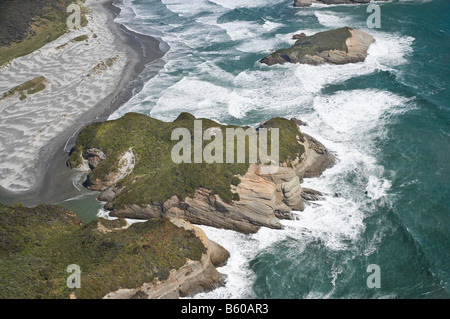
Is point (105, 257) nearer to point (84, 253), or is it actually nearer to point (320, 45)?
point (84, 253)

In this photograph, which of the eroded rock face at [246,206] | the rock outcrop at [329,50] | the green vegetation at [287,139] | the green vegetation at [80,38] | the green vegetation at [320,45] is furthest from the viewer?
the green vegetation at [80,38]

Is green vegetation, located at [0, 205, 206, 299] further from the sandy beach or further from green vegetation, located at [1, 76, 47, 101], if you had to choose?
green vegetation, located at [1, 76, 47, 101]

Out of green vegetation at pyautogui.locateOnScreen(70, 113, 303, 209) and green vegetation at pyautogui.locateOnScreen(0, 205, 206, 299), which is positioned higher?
green vegetation at pyautogui.locateOnScreen(70, 113, 303, 209)

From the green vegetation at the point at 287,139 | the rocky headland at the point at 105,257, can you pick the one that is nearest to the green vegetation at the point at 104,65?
the green vegetation at the point at 287,139

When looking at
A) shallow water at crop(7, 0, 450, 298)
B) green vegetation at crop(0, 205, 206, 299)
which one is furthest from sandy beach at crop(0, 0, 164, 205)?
green vegetation at crop(0, 205, 206, 299)

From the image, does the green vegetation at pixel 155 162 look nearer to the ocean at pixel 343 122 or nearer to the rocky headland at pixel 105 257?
the rocky headland at pixel 105 257

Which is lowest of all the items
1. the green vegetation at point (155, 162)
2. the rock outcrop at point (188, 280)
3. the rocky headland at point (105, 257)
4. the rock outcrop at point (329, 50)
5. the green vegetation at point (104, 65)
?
the rock outcrop at point (188, 280)
